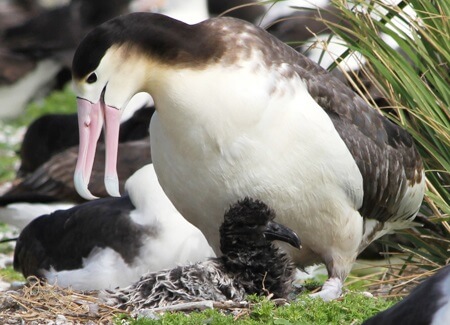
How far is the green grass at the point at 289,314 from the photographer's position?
612cm

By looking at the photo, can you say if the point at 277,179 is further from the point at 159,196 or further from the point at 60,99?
the point at 60,99

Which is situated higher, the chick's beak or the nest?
the chick's beak

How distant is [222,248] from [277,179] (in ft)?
1.57

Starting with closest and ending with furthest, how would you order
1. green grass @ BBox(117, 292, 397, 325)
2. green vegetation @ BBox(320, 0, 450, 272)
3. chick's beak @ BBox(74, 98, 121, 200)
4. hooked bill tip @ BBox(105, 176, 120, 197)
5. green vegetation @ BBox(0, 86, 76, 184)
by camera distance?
green grass @ BBox(117, 292, 397, 325), chick's beak @ BBox(74, 98, 121, 200), hooked bill tip @ BBox(105, 176, 120, 197), green vegetation @ BBox(320, 0, 450, 272), green vegetation @ BBox(0, 86, 76, 184)

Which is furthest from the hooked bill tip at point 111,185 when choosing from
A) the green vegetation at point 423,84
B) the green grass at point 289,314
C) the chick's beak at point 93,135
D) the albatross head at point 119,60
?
the green vegetation at point 423,84

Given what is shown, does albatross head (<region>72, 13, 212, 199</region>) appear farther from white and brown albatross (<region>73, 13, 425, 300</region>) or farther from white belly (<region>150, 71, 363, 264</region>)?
Result: white belly (<region>150, 71, 363, 264</region>)

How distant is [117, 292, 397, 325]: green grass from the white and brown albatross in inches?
23.3

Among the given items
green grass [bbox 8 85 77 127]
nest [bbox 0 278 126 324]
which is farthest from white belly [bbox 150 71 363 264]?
green grass [bbox 8 85 77 127]

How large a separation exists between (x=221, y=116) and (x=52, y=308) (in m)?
1.29

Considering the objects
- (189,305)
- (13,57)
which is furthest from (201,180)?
(13,57)

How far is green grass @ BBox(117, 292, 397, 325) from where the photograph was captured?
20.1 ft

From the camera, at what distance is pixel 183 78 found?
6.77 m

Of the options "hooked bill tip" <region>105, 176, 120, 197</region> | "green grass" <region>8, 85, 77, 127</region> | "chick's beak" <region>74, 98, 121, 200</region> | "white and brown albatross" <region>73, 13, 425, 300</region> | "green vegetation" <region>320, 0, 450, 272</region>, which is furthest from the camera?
"green grass" <region>8, 85, 77, 127</region>

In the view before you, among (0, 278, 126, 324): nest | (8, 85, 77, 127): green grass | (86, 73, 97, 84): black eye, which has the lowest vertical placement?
(8, 85, 77, 127): green grass
